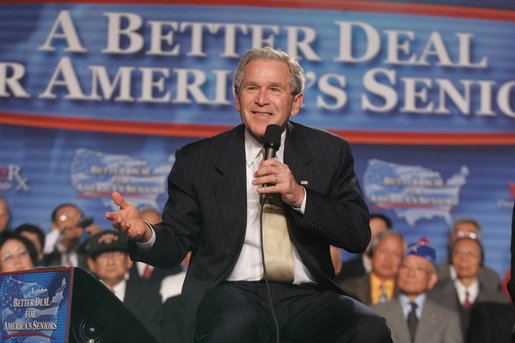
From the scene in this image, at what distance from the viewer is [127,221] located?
215 centimetres

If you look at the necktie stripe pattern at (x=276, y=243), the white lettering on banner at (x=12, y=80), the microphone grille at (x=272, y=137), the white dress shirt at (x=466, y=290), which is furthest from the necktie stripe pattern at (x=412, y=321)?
the white lettering on banner at (x=12, y=80)

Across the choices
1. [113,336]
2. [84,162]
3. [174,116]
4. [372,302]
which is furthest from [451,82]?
[113,336]

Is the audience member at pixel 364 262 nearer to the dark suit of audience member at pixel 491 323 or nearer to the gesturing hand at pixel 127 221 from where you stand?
the dark suit of audience member at pixel 491 323

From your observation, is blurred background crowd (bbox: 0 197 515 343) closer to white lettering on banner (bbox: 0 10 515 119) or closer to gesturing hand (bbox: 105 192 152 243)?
white lettering on banner (bbox: 0 10 515 119)

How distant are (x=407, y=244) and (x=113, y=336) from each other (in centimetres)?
316

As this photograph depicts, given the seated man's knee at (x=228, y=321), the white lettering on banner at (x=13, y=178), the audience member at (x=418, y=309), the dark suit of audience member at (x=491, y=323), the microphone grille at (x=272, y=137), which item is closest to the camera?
the seated man's knee at (x=228, y=321)

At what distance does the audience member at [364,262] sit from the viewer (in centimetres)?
479

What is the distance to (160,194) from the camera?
491 cm

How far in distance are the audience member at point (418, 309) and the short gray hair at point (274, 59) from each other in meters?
2.42

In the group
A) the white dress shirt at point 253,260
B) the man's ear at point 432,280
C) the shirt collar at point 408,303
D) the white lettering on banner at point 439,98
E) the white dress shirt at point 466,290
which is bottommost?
the shirt collar at point 408,303

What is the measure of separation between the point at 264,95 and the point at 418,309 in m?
2.66

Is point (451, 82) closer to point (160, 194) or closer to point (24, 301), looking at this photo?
point (160, 194)

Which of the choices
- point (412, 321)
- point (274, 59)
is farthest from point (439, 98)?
point (274, 59)

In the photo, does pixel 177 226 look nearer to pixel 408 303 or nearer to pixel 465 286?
pixel 408 303
